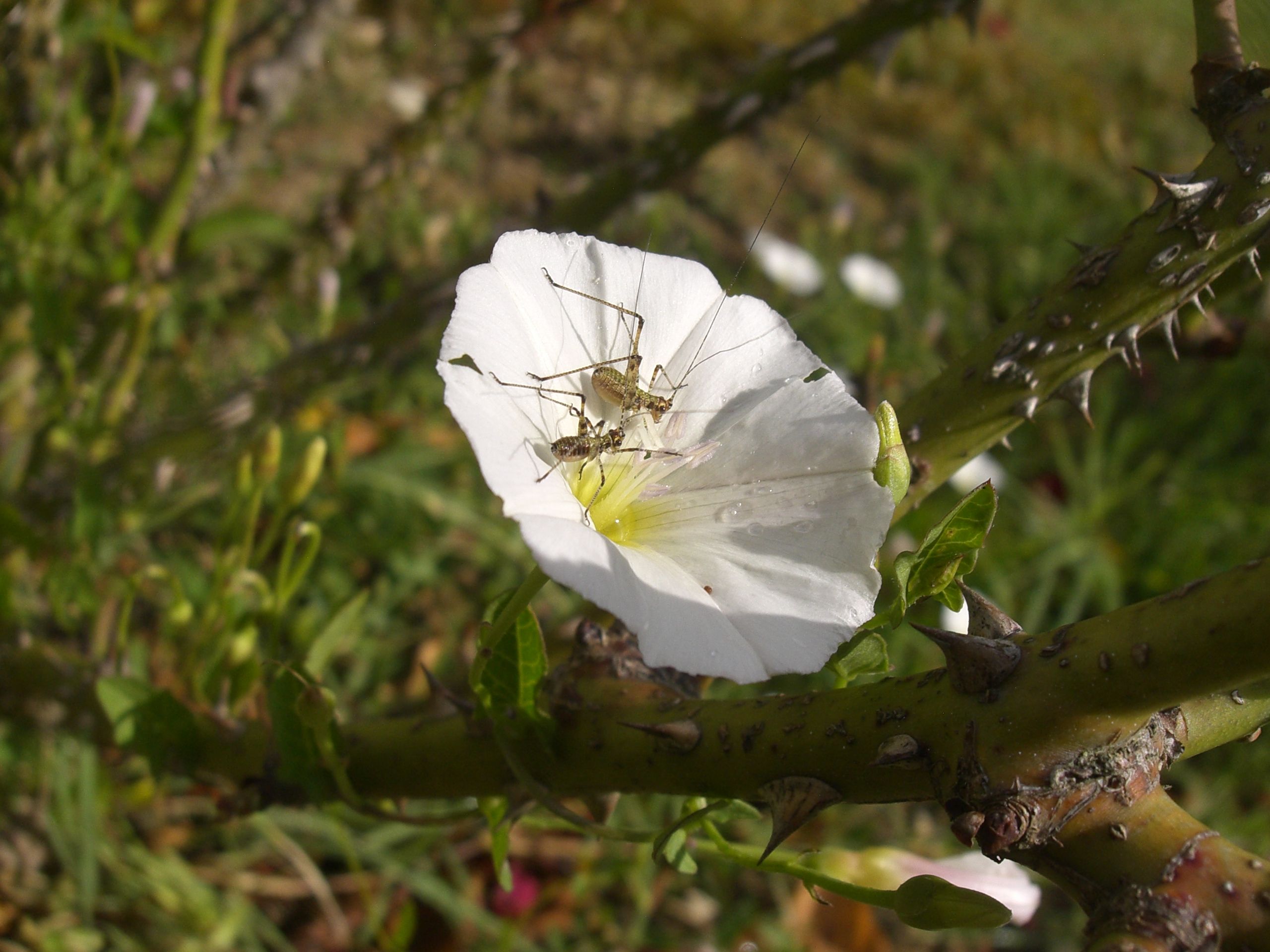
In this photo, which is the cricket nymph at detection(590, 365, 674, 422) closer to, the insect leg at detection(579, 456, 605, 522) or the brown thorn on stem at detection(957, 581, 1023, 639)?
the insect leg at detection(579, 456, 605, 522)

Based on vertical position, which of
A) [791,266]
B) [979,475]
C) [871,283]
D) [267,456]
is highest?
[267,456]

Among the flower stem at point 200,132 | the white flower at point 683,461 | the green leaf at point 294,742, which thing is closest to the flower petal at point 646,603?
the white flower at point 683,461

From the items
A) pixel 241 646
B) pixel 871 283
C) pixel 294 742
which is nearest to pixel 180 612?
pixel 241 646

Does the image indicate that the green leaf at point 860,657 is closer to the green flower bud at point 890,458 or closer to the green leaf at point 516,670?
the green flower bud at point 890,458

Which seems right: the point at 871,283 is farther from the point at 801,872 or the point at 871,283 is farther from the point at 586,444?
the point at 801,872

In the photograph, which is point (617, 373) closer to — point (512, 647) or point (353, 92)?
point (512, 647)

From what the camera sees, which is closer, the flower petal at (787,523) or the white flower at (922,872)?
the flower petal at (787,523)
